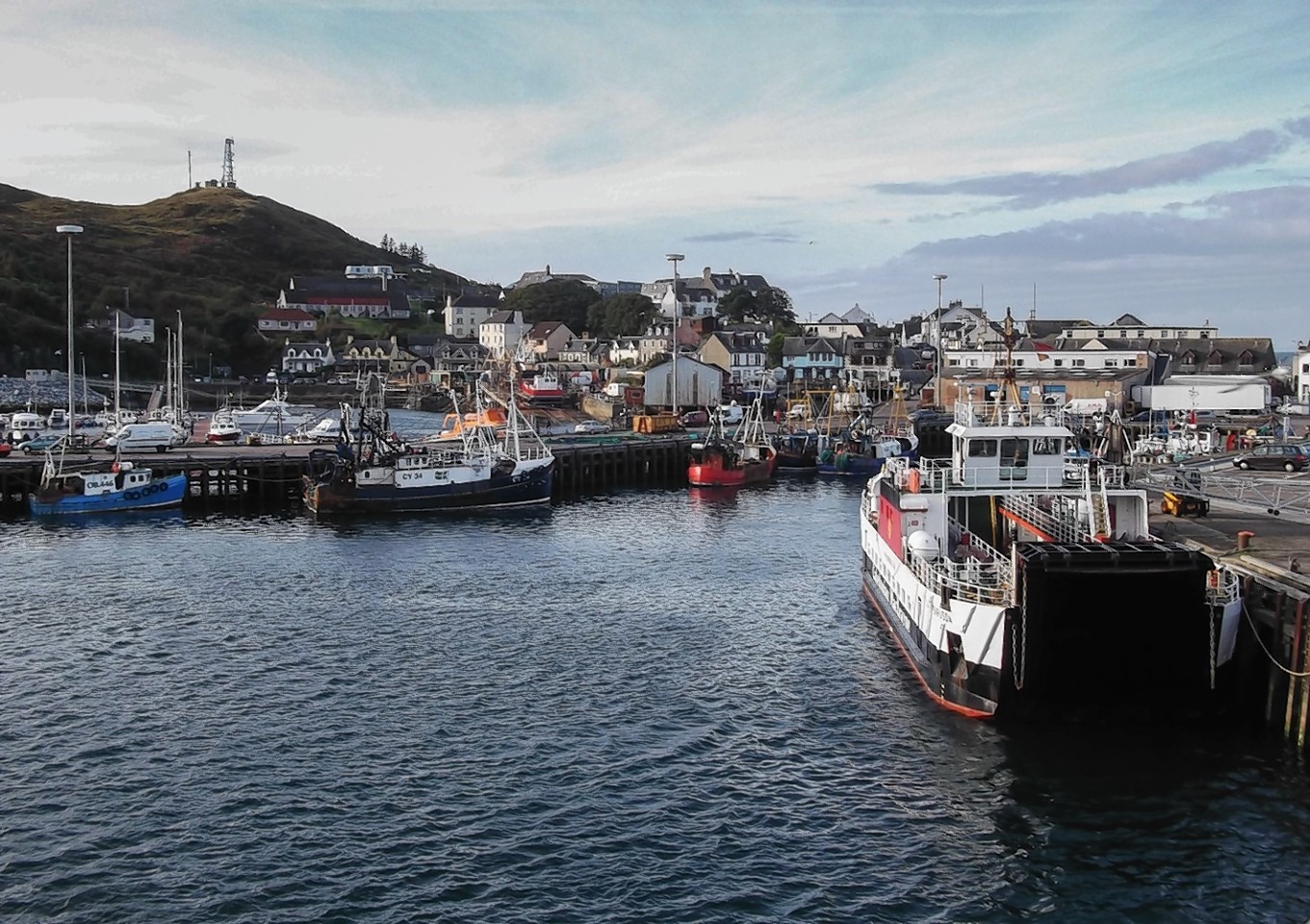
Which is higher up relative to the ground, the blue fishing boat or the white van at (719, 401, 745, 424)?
the white van at (719, 401, 745, 424)

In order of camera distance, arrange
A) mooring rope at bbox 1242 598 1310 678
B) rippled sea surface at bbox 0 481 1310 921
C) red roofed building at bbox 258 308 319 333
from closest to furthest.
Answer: rippled sea surface at bbox 0 481 1310 921, mooring rope at bbox 1242 598 1310 678, red roofed building at bbox 258 308 319 333

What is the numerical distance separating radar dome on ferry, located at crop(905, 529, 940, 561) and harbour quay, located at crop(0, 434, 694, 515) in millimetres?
41105

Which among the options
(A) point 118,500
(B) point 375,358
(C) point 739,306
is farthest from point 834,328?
(A) point 118,500

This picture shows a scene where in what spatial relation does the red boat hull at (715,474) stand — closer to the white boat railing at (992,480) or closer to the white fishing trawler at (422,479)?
the white fishing trawler at (422,479)

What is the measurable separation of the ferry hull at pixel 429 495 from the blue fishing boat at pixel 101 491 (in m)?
7.10

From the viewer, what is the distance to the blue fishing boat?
58031mm

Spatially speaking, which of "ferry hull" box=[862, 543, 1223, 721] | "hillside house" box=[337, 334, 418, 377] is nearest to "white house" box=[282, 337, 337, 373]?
"hillside house" box=[337, 334, 418, 377]

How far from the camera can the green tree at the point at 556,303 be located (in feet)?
610

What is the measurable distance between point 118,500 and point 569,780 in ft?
145

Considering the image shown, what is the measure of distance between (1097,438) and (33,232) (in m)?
175

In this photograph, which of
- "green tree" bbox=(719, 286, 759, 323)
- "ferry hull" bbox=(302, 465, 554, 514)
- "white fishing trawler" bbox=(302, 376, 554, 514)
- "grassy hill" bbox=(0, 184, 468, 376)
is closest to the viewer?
"ferry hull" bbox=(302, 465, 554, 514)

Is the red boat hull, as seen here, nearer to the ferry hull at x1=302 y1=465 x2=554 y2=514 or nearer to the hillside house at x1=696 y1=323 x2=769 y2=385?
the ferry hull at x1=302 y1=465 x2=554 y2=514

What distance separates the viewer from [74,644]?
32.8 meters

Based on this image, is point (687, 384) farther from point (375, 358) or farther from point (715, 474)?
point (375, 358)
